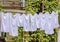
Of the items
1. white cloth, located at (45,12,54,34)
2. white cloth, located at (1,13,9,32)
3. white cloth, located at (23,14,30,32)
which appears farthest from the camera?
white cloth, located at (45,12,54,34)

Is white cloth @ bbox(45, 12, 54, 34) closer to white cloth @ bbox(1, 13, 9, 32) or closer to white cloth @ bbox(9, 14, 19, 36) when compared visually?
white cloth @ bbox(9, 14, 19, 36)

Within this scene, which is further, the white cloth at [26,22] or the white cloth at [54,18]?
the white cloth at [54,18]

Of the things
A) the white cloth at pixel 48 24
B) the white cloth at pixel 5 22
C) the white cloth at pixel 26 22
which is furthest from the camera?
the white cloth at pixel 48 24

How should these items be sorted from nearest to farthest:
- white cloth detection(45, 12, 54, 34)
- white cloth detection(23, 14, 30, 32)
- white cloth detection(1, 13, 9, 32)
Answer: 1. white cloth detection(1, 13, 9, 32)
2. white cloth detection(23, 14, 30, 32)
3. white cloth detection(45, 12, 54, 34)

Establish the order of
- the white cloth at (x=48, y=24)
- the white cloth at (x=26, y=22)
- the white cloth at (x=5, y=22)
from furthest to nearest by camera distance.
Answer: the white cloth at (x=48, y=24)
the white cloth at (x=26, y=22)
the white cloth at (x=5, y=22)

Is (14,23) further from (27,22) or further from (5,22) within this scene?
(27,22)

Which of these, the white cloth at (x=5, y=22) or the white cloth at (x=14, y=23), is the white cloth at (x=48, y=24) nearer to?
the white cloth at (x=14, y=23)

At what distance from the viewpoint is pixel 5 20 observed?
16.3ft

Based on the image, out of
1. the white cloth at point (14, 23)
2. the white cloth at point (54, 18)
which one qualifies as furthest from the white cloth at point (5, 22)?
the white cloth at point (54, 18)

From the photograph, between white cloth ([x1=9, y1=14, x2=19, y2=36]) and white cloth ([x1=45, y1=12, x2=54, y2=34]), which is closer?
white cloth ([x1=9, y1=14, x2=19, y2=36])

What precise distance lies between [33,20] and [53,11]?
0.83 metres

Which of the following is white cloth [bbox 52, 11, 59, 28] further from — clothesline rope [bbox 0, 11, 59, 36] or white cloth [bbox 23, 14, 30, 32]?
white cloth [bbox 23, 14, 30, 32]

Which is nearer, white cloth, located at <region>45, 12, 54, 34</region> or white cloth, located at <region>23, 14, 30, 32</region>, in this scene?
white cloth, located at <region>23, 14, 30, 32</region>

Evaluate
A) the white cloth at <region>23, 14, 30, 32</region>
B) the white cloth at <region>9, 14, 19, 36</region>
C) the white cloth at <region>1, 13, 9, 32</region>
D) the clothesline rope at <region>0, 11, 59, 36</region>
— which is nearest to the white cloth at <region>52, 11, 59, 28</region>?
the clothesline rope at <region>0, 11, 59, 36</region>
